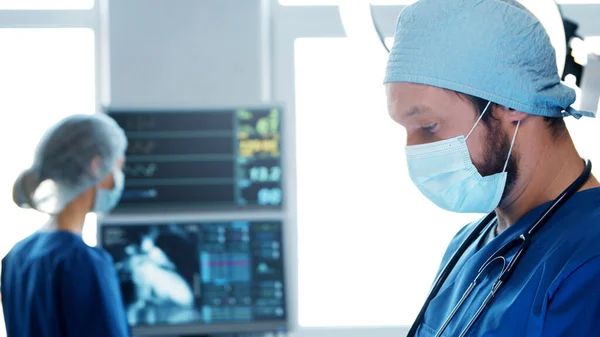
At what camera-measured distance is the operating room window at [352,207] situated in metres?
2.90

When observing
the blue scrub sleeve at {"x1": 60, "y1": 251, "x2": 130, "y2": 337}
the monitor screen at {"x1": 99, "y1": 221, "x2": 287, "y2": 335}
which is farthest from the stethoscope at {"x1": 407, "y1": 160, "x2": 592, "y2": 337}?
the monitor screen at {"x1": 99, "y1": 221, "x2": 287, "y2": 335}

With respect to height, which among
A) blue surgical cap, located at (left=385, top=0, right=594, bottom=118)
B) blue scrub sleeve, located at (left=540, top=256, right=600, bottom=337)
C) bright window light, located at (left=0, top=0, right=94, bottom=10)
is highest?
bright window light, located at (left=0, top=0, right=94, bottom=10)

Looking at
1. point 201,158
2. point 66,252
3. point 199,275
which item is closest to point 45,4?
point 201,158

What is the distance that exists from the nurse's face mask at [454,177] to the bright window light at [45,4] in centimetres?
201

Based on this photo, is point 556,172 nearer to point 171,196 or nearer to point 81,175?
point 81,175

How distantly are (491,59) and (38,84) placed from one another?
214cm

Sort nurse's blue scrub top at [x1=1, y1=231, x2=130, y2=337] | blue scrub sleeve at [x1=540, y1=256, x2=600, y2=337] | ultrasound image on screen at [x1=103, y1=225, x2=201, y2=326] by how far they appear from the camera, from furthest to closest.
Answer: ultrasound image on screen at [x1=103, y1=225, x2=201, y2=326], nurse's blue scrub top at [x1=1, y1=231, x2=130, y2=337], blue scrub sleeve at [x1=540, y1=256, x2=600, y2=337]

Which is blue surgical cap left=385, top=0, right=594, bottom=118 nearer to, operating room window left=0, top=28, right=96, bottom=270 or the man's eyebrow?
the man's eyebrow

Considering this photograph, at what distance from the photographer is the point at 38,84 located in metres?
2.88

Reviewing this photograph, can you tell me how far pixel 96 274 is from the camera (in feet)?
6.23

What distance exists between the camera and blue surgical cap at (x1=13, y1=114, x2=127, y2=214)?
6.57 feet

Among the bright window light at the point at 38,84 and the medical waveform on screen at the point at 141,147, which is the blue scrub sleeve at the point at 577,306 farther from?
the bright window light at the point at 38,84

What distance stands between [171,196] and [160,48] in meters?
0.54

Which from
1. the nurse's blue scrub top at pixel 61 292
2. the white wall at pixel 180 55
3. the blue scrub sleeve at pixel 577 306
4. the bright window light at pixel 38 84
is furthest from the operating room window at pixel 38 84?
the blue scrub sleeve at pixel 577 306
